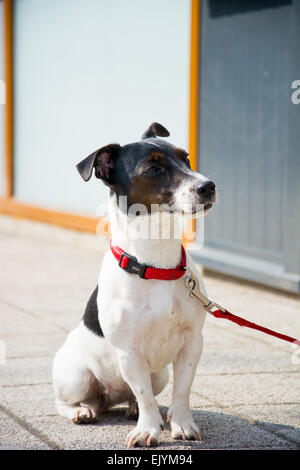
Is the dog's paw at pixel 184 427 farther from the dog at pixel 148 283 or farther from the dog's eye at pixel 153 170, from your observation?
the dog's eye at pixel 153 170

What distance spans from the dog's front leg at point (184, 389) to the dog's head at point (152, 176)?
0.63 metres

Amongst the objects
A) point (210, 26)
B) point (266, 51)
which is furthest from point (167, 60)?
point (266, 51)

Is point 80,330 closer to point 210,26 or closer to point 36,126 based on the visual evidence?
point 210,26

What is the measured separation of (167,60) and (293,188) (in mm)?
2511

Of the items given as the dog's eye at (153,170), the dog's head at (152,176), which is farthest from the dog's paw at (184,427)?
the dog's eye at (153,170)

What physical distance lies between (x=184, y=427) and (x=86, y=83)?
694 centimetres

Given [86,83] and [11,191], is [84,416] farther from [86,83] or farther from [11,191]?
[11,191]

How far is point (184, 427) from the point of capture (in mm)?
3588

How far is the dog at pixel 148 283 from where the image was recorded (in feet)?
11.3

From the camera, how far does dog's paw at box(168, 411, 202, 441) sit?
3568mm

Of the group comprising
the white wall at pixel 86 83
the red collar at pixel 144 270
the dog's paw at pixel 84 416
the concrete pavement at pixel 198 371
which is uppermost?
the white wall at pixel 86 83

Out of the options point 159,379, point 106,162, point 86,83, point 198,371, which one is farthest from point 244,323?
point 86,83
